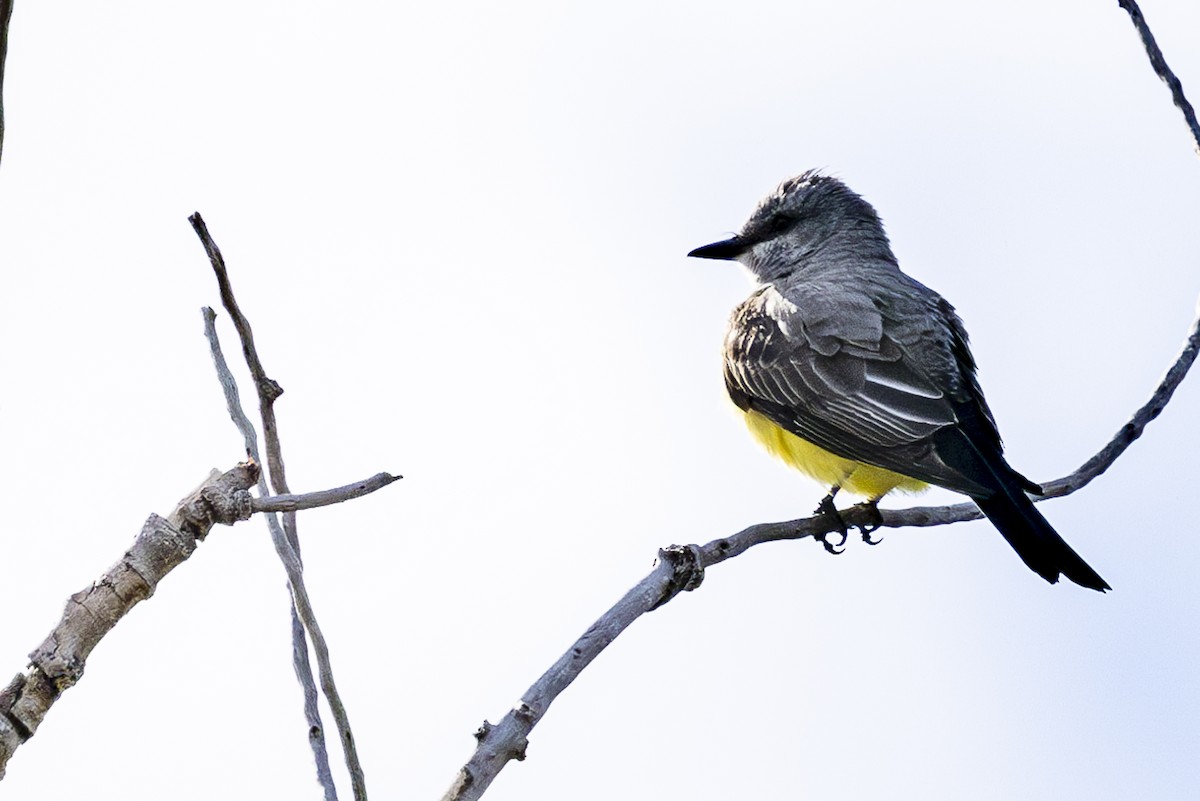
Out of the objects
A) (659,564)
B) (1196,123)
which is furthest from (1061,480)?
(659,564)

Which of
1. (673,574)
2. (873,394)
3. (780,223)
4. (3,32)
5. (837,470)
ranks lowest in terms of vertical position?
(673,574)

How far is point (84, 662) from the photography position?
2.34 metres

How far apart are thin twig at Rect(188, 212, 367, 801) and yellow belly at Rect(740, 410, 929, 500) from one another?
3.22 metres

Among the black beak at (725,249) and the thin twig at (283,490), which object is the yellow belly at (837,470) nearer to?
the black beak at (725,249)

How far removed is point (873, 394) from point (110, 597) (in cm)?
385

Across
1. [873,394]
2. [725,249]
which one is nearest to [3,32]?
[873,394]

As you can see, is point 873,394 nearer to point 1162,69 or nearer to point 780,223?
point 1162,69

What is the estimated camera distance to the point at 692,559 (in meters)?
3.46

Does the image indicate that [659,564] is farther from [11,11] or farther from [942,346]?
[942,346]

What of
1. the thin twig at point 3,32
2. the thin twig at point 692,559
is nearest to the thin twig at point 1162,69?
the thin twig at point 692,559

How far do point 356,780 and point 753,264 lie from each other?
5348 millimetres

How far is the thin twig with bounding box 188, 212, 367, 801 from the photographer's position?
2.51 m

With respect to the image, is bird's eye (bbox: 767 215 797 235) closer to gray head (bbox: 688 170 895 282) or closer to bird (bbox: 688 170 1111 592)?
gray head (bbox: 688 170 895 282)

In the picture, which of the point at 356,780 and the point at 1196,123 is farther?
the point at 1196,123
